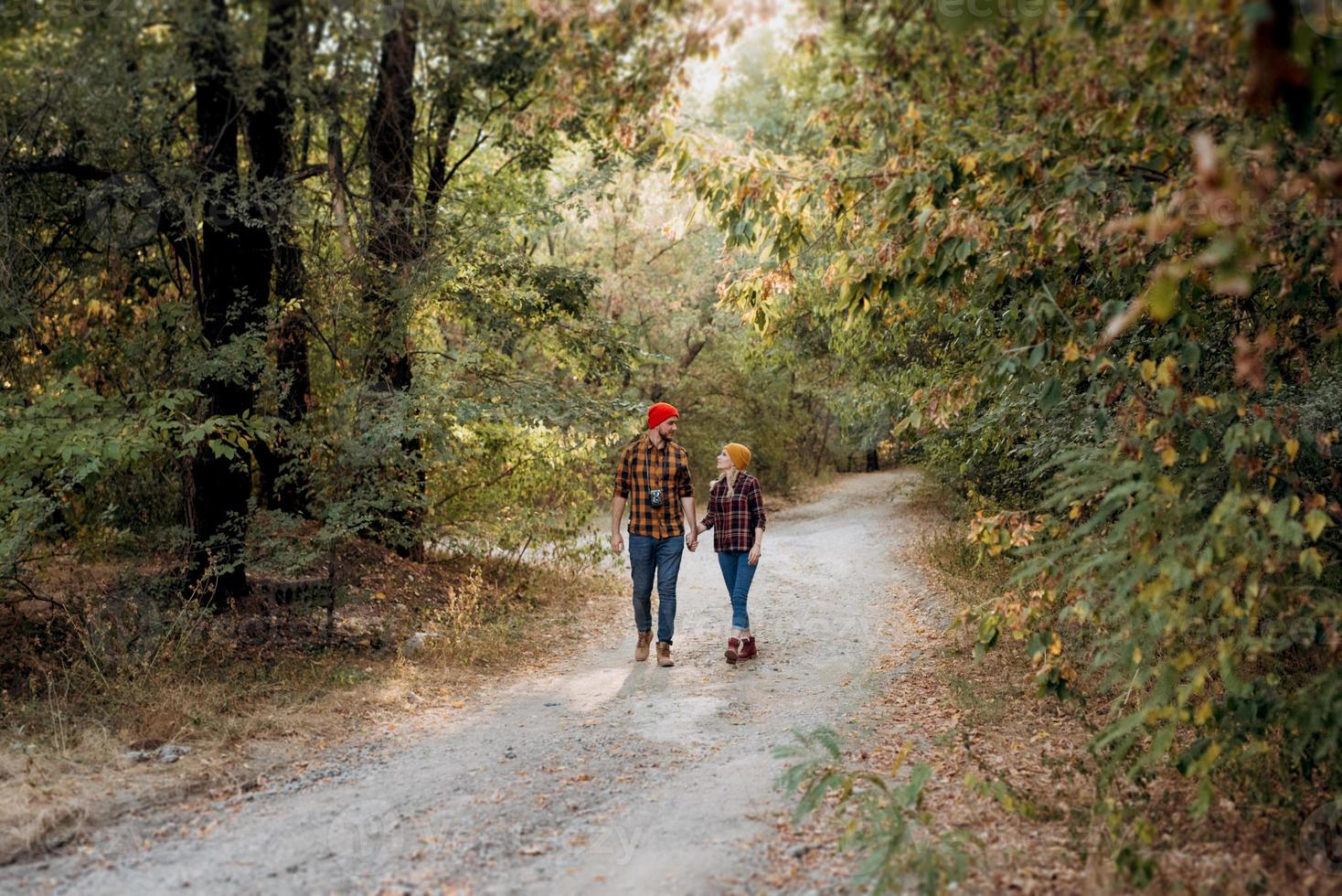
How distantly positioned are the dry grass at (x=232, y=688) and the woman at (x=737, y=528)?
6.25 ft

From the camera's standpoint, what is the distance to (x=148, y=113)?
757 centimetres

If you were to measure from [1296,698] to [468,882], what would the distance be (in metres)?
3.91

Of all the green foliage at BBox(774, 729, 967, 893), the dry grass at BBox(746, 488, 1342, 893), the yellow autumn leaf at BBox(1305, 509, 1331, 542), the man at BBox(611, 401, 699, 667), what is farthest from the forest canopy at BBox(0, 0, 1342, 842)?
the man at BBox(611, 401, 699, 667)

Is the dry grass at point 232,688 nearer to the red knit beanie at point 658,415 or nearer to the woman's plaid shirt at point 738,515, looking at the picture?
the woman's plaid shirt at point 738,515

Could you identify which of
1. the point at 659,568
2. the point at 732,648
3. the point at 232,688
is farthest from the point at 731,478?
the point at 232,688

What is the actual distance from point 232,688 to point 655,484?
363 centimetres

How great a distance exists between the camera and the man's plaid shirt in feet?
26.5

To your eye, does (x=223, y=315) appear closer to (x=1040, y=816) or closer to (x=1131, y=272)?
(x=1131, y=272)

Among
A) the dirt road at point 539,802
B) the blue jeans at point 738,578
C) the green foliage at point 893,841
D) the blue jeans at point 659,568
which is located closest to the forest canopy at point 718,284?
the green foliage at point 893,841

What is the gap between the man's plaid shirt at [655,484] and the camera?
809cm

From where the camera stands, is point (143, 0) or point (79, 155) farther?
point (79, 155)

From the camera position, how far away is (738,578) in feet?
27.3

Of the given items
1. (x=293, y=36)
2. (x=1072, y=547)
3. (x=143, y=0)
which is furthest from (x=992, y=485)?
(x=143, y=0)

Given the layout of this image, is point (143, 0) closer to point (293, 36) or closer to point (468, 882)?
point (293, 36)
